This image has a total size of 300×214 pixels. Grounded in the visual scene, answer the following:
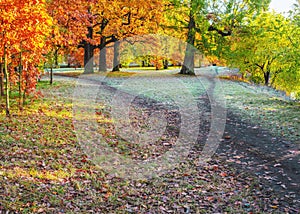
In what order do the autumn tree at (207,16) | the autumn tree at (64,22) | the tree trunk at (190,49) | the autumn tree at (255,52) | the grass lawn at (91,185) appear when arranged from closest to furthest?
the grass lawn at (91,185), the autumn tree at (64,22), the autumn tree at (255,52), the autumn tree at (207,16), the tree trunk at (190,49)

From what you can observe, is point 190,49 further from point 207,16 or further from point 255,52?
point 255,52

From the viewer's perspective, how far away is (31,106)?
1041cm

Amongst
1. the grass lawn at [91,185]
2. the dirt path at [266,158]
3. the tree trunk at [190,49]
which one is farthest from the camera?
the tree trunk at [190,49]

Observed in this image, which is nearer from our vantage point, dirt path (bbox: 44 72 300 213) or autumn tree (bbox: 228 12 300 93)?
dirt path (bbox: 44 72 300 213)

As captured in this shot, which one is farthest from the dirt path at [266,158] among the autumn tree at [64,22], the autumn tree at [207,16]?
the autumn tree at [207,16]

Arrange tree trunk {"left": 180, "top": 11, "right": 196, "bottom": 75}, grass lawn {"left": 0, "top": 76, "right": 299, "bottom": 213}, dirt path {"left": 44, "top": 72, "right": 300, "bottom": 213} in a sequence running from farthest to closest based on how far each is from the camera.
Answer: tree trunk {"left": 180, "top": 11, "right": 196, "bottom": 75} < dirt path {"left": 44, "top": 72, "right": 300, "bottom": 213} < grass lawn {"left": 0, "top": 76, "right": 299, "bottom": 213}

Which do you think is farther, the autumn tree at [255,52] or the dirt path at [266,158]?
the autumn tree at [255,52]

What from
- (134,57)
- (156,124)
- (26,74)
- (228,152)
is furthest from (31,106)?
(134,57)

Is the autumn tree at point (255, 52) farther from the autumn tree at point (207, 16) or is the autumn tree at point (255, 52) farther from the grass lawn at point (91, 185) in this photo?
the grass lawn at point (91, 185)

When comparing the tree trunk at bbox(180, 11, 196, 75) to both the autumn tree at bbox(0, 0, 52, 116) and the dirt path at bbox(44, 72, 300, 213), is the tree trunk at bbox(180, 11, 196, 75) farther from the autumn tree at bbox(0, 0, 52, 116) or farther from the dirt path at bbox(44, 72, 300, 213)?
the autumn tree at bbox(0, 0, 52, 116)

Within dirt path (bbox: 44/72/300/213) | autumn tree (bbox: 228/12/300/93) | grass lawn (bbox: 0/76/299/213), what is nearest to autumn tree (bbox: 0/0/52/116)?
grass lawn (bbox: 0/76/299/213)

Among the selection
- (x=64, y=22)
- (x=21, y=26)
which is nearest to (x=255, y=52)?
(x=64, y=22)

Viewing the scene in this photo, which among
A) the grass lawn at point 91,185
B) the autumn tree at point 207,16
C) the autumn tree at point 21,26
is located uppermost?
the autumn tree at point 207,16

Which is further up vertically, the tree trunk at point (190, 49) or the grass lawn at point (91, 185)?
the tree trunk at point (190, 49)
